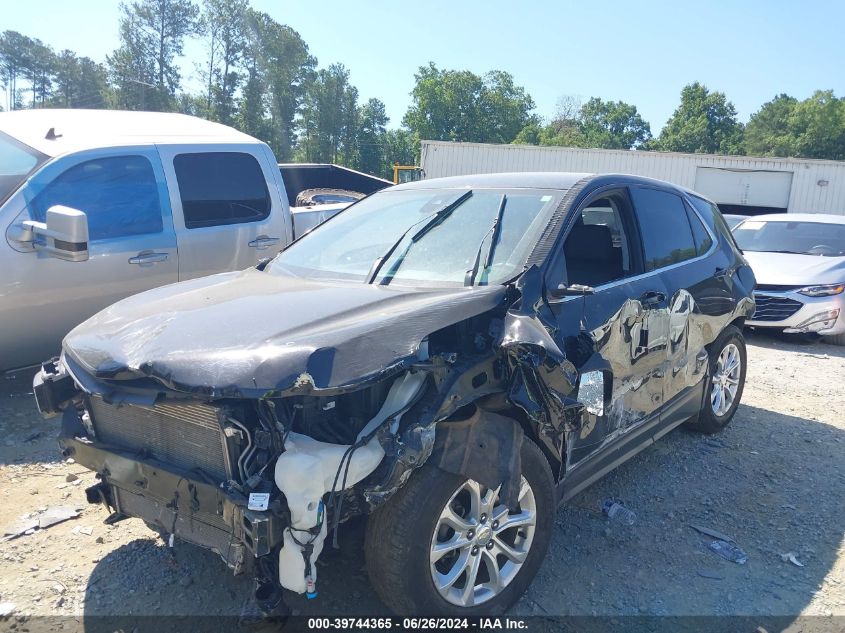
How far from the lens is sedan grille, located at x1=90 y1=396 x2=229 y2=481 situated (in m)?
2.38

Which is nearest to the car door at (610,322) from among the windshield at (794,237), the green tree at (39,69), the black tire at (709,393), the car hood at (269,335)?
the car hood at (269,335)

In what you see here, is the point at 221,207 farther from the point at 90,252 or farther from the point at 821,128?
the point at 821,128

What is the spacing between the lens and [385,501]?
2326 millimetres

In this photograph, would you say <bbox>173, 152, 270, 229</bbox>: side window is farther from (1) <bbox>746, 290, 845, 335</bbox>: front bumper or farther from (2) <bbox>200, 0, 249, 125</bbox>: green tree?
(2) <bbox>200, 0, 249, 125</bbox>: green tree

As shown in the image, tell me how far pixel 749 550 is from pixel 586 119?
83.6m

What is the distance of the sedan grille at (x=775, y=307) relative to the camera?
8.04m

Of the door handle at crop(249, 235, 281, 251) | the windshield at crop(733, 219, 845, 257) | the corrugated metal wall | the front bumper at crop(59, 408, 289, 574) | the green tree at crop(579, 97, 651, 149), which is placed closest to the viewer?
the front bumper at crop(59, 408, 289, 574)

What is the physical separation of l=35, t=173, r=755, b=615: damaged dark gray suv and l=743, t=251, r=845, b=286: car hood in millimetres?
5447

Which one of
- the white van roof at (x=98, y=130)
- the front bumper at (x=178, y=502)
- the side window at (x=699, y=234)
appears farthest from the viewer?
the white van roof at (x=98, y=130)

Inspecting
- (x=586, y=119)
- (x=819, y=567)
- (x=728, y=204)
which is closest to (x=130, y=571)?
(x=819, y=567)

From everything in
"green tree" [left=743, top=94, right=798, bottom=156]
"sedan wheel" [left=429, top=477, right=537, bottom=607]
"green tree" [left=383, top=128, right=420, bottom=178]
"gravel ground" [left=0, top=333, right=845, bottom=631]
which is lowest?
"gravel ground" [left=0, top=333, right=845, bottom=631]

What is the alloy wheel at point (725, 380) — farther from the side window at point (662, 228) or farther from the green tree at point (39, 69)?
the green tree at point (39, 69)


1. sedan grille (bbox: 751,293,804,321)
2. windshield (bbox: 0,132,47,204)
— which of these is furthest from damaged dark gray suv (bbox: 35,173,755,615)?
sedan grille (bbox: 751,293,804,321)

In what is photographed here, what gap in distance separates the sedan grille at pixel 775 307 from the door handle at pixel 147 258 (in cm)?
675
